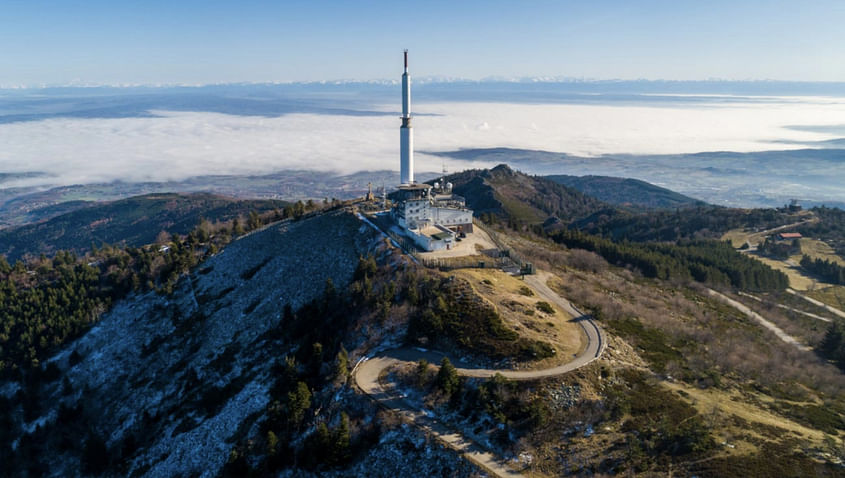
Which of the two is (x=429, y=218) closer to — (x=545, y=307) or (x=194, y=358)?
(x=545, y=307)

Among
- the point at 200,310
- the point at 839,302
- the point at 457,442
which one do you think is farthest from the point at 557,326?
the point at 839,302

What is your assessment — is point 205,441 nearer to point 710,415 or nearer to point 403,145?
point 710,415

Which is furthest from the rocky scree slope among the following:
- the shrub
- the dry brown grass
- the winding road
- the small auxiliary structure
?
the shrub

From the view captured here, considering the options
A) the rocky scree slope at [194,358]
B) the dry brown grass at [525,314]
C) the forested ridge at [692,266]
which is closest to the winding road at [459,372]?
the dry brown grass at [525,314]

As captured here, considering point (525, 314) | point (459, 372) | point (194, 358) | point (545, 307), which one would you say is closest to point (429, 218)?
point (545, 307)

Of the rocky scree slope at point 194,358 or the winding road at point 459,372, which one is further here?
the rocky scree slope at point 194,358

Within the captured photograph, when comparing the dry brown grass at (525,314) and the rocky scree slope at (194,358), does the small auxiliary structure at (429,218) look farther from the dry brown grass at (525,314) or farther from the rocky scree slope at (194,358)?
the dry brown grass at (525,314)

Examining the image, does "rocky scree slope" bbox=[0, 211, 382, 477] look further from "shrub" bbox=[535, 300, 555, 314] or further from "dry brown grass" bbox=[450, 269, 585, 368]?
"shrub" bbox=[535, 300, 555, 314]
